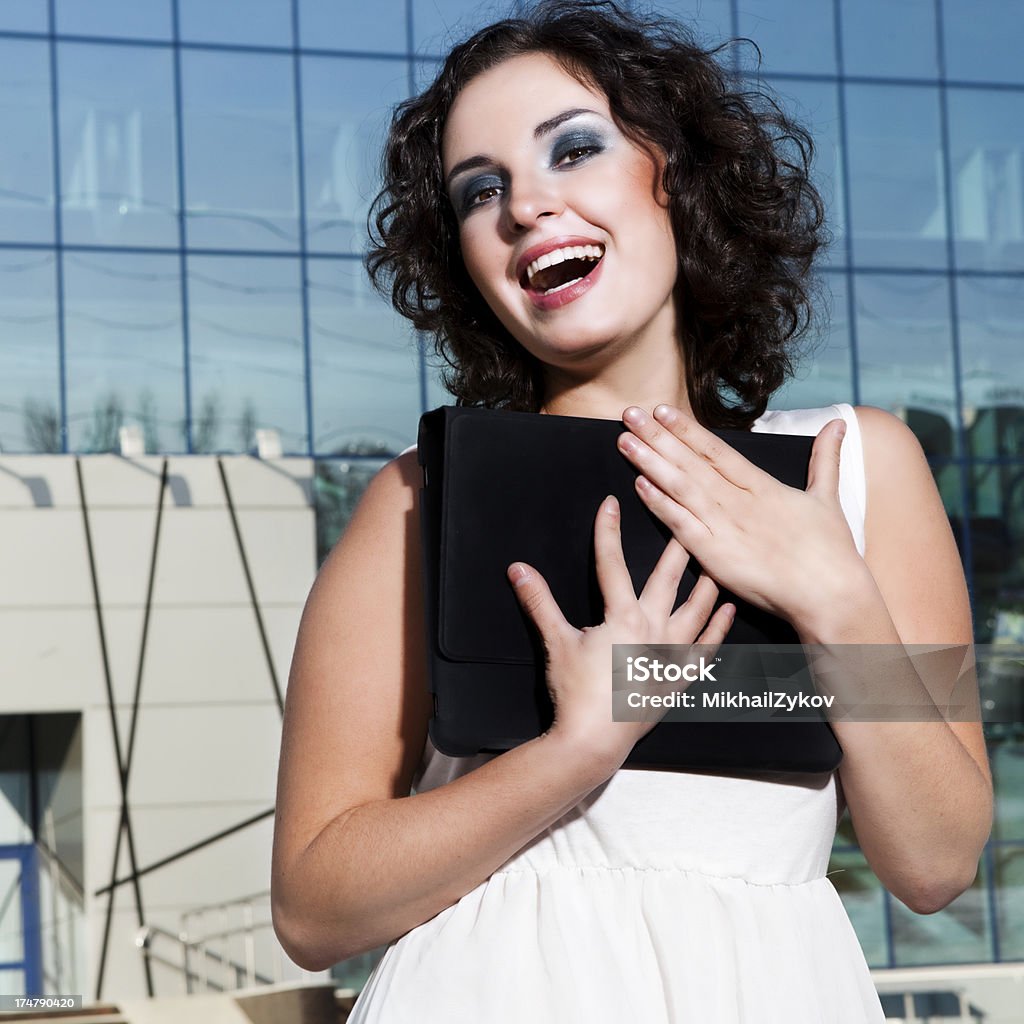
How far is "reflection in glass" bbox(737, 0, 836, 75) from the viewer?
456 inches

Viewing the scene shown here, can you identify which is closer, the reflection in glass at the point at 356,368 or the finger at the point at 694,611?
the finger at the point at 694,611

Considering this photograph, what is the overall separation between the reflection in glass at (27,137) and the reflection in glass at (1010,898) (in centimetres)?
977

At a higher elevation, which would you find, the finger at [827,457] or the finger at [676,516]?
the finger at [827,457]

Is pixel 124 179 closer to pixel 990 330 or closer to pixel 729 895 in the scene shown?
pixel 990 330

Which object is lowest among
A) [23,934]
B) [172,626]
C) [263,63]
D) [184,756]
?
[23,934]

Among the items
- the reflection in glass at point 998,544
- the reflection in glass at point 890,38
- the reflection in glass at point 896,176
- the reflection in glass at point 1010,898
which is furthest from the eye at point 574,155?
the reflection in glass at point 890,38

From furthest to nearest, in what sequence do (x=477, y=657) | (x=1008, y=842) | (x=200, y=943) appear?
(x=1008, y=842) < (x=200, y=943) < (x=477, y=657)

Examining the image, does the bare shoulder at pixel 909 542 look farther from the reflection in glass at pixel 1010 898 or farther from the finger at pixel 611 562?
the reflection in glass at pixel 1010 898

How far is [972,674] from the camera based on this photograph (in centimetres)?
100

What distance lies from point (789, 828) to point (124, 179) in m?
10.6

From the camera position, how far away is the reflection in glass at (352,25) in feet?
35.4

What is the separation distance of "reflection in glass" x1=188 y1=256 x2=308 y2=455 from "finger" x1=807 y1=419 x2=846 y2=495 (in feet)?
A: 30.7

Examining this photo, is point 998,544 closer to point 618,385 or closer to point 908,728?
point 618,385

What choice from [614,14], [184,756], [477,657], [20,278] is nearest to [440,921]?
[477,657]
